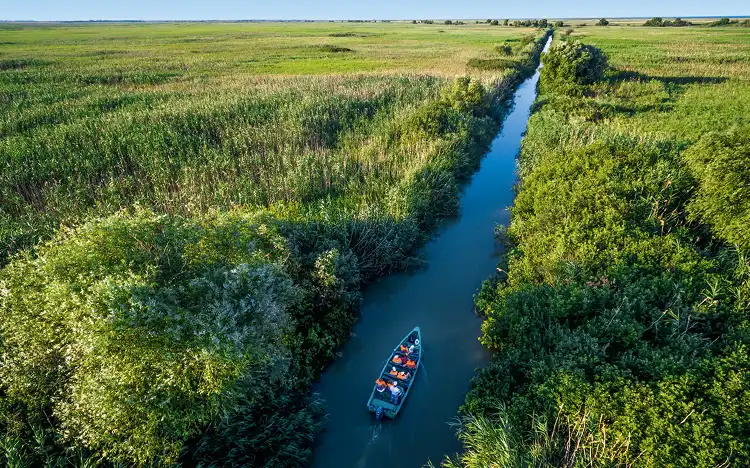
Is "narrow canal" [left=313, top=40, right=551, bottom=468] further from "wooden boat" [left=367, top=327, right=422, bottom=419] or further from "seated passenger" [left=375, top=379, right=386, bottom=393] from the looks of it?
"seated passenger" [left=375, top=379, right=386, bottom=393]

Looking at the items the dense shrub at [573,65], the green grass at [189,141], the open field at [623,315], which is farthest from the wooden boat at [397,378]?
the dense shrub at [573,65]

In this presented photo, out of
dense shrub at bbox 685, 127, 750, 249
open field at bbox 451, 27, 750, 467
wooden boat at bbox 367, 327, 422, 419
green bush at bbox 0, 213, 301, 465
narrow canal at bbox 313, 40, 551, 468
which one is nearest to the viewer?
green bush at bbox 0, 213, 301, 465

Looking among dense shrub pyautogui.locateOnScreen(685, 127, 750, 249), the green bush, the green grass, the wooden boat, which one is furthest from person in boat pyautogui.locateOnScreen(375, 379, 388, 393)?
dense shrub pyautogui.locateOnScreen(685, 127, 750, 249)

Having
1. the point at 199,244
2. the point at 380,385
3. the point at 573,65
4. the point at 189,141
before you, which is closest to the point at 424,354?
the point at 380,385

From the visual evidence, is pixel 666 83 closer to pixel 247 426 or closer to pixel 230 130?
pixel 230 130

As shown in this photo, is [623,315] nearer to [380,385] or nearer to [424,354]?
[424,354]

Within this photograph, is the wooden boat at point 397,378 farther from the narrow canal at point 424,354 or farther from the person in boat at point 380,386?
the narrow canal at point 424,354

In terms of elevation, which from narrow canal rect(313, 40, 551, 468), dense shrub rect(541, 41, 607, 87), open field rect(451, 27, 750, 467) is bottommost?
narrow canal rect(313, 40, 551, 468)
